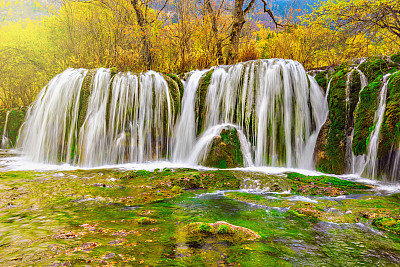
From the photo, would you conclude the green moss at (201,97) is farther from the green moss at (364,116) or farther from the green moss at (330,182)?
the green moss at (364,116)

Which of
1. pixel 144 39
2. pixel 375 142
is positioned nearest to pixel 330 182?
pixel 375 142

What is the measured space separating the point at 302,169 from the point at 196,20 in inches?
349

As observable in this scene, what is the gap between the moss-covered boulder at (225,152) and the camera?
7.22 m

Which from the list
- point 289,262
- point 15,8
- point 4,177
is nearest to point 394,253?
point 289,262

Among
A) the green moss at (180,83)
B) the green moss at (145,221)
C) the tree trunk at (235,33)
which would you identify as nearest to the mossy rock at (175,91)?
the green moss at (180,83)

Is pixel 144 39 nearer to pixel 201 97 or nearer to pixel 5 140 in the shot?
pixel 201 97

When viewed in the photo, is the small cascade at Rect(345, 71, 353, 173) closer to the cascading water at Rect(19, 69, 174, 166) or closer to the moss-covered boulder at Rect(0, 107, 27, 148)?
the cascading water at Rect(19, 69, 174, 166)

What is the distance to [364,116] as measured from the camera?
6.36 meters

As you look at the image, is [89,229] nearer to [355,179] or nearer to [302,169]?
[355,179]

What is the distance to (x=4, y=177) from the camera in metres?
5.76

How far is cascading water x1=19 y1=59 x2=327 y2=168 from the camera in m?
8.00

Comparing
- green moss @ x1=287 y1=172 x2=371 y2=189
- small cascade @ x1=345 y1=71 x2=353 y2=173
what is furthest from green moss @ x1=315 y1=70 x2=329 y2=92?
green moss @ x1=287 y1=172 x2=371 y2=189

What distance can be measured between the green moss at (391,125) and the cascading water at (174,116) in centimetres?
222

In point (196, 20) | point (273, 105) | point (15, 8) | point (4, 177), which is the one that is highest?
point (15, 8)
